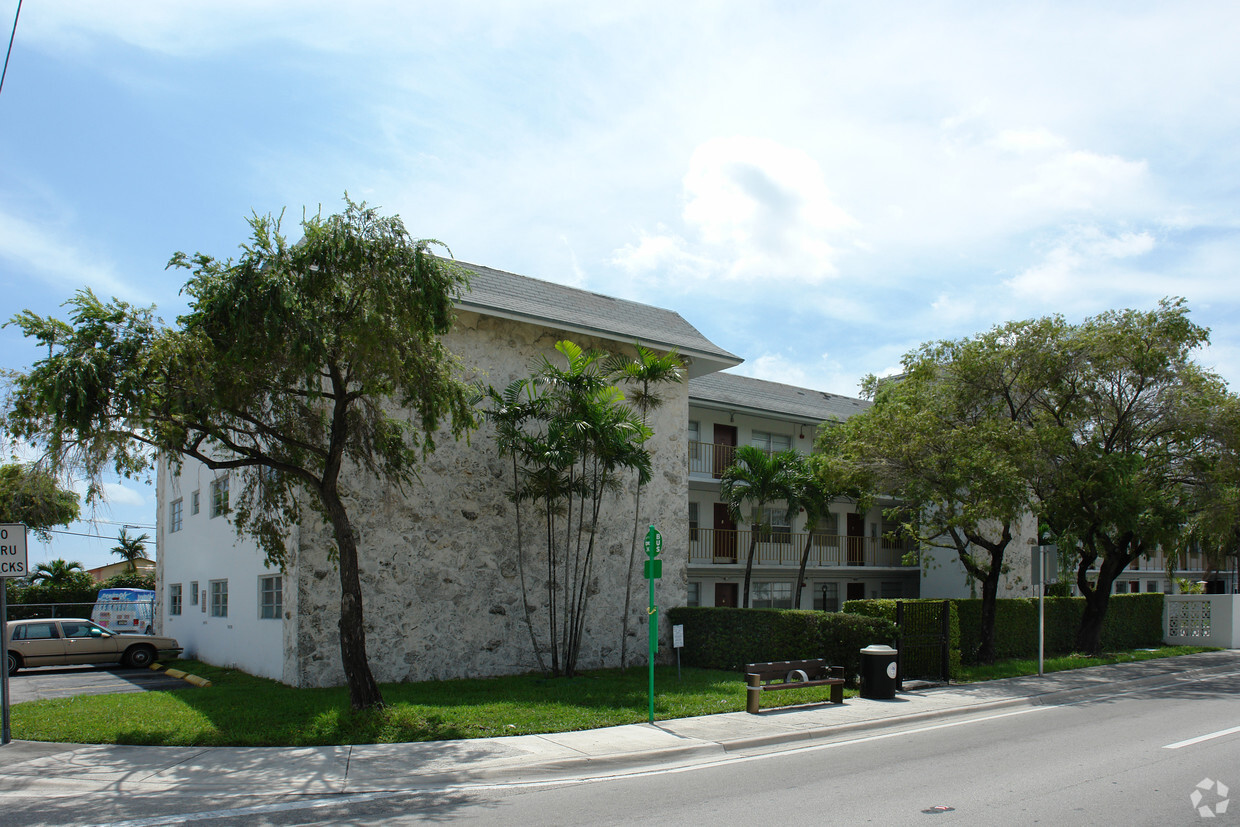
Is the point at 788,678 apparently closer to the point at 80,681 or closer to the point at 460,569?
the point at 460,569

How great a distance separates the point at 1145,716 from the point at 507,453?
39.3ft

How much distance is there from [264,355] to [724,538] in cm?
1909

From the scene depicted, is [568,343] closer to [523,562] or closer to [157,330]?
[523,562]

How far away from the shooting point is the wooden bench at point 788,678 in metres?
13.1

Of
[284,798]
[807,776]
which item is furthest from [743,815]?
[284,798]

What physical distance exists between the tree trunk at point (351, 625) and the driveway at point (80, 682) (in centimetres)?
711

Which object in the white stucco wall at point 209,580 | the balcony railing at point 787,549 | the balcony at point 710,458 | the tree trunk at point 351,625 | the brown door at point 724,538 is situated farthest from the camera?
the brown door at point 724,538

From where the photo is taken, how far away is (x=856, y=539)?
3136 centimetres

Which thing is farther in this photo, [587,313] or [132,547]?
[132,547]

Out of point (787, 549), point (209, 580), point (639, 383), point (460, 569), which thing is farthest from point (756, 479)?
point (209, 580)

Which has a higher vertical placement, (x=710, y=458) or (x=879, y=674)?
(x=710, y=458)

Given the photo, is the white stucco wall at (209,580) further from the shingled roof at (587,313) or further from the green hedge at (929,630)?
the green hedge at (929,630)

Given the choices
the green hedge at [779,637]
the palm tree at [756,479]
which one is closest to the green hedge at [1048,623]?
the green hedge at [779,637]

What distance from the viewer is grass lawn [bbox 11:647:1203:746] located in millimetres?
10992
